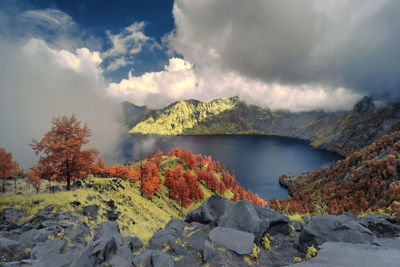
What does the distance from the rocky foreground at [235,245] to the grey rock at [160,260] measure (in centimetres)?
4

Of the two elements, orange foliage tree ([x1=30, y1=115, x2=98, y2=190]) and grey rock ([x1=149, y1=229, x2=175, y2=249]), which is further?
orange foliage tree ([x1=30, y1=115, x2=98, y2=190])

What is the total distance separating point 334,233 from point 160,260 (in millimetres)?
10248

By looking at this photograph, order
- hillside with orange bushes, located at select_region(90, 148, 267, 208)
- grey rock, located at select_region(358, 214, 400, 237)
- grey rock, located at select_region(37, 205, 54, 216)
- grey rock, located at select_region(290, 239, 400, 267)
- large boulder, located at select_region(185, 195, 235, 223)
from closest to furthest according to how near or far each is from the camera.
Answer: grey rock, located at select_region(290, 239, 400, 267) → grey rock, located at select_region(358, 214, 400, 237) → large boulder, located at select_region(185, 195, 235, 223) → grey rock, located at select_region(37, 205, 54, 216) → hillside with orange bushes, located at select_region(90, 148, 267, 208)

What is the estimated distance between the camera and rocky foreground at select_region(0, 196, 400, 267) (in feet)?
28.4

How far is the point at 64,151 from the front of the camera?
1040 inches

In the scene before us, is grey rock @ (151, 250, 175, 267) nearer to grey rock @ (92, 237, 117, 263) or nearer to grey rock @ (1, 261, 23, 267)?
grey rock @ (92, 237, 117, 263)

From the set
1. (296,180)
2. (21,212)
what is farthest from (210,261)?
(296,180)

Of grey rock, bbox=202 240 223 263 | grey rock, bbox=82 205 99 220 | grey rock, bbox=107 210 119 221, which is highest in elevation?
grey rock, bbox=202 240 223 263

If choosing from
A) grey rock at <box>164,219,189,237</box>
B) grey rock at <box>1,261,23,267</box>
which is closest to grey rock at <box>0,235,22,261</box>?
grey rock at <box>1,261,23,267</box>

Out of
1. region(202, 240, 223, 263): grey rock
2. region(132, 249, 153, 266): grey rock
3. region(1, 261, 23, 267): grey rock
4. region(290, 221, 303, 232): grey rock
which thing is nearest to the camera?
region(1, 261, 23, 267): grey rock

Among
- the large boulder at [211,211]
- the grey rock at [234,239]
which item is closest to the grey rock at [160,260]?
→ the grey rock at [234,239]

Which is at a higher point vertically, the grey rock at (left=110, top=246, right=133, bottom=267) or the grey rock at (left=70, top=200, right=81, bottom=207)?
the grey rock at (left=110, top=246, right=133, bottom=267)

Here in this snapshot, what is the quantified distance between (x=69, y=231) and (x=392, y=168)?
96.9 metres

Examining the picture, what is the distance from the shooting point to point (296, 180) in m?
159
